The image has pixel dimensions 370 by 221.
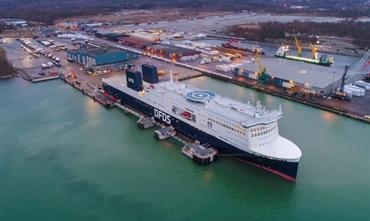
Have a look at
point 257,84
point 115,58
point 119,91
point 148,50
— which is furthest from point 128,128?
point 148,50

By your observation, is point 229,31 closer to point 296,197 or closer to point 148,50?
point 148,50

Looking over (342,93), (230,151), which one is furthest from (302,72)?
(230,151)

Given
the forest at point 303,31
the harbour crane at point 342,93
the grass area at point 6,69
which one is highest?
the forest at point 303,31

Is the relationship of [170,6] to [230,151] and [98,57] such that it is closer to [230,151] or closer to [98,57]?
[98,57]

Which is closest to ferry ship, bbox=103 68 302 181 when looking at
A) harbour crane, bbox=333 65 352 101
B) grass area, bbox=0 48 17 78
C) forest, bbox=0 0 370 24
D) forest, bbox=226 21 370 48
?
harbour crane, bbox=333 65 352 101

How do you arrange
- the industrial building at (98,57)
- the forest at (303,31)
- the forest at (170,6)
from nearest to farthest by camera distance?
the industrial building at (98,57) < the forest at (303,31) < the forest at (170,6)

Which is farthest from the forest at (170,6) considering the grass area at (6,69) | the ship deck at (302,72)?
the ship deck at (302,72)

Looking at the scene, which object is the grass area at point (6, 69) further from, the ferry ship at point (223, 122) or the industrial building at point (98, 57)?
the ferry ship at point (223, 122)
